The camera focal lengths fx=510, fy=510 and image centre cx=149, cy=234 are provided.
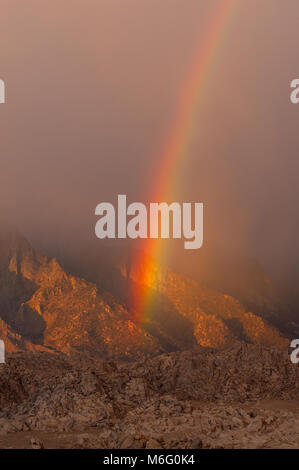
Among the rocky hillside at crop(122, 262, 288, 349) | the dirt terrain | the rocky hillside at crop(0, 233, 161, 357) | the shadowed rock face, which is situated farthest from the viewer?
the rocky hillside at crop(122, 262, 288, 349)

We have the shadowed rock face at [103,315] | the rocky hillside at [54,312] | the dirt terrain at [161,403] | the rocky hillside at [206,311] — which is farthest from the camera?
the rocky hillside at [206,311]

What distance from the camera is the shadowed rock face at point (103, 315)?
126250mm

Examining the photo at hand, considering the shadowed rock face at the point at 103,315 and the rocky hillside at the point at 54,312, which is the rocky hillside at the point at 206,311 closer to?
the shadowed rock face at the point at 103,315

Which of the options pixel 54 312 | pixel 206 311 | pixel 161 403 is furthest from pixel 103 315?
pixel 161 403

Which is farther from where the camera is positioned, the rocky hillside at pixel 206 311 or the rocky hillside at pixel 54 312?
the rocky hillside at pixel 206 311

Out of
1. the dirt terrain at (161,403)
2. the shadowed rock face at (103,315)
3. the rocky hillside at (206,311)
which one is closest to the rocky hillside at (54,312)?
the shadowed rock face at (103,315)

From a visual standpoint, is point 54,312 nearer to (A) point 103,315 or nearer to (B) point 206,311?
(A) point 103,315

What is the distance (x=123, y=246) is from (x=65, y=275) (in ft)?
148

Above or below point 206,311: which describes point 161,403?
above

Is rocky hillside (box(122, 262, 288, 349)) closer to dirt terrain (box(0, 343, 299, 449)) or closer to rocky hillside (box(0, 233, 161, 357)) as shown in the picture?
rocky hillside (box(0, 233, 161, 357))

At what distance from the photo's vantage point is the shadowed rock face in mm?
126250

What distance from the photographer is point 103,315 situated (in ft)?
436

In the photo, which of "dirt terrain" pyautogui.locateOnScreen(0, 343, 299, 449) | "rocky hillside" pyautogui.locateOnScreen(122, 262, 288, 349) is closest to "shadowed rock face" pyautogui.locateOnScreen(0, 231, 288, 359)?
"rocky hillside" pyautogui.locateOnScreen(122, 262, 288, 349)
